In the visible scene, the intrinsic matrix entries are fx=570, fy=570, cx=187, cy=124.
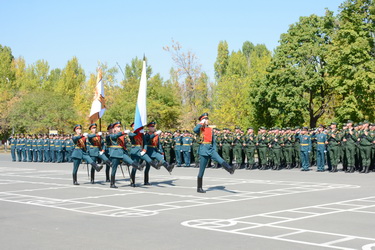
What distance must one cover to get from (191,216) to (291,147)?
1556cm

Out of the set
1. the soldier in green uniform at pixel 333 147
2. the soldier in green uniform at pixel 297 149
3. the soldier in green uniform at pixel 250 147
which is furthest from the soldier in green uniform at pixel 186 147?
the soldier in green uniform at pixel 333 147

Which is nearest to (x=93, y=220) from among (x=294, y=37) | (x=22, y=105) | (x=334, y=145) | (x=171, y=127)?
(x=334, y=145)

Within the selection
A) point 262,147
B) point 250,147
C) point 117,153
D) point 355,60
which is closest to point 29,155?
point 250,147

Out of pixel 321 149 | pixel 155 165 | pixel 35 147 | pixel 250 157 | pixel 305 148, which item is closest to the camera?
pixel 155 165

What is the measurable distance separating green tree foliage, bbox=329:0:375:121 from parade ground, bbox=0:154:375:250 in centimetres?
2299

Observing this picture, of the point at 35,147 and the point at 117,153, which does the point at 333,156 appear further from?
the point at 35,147

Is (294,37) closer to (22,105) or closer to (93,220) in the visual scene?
(22,105)

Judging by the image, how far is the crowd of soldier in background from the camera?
22188 millimetres

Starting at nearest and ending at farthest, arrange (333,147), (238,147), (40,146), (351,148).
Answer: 1. (351,148)
2. (333,147)
3. (238,147)
4. (40,146)

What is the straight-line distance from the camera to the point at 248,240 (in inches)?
321

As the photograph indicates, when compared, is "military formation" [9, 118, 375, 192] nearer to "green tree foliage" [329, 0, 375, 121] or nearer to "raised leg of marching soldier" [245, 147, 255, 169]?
"raised leg of marching soldier" [245, 147, 255, 169]

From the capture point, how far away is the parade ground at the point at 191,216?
8125mm

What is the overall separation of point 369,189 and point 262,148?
10496mm

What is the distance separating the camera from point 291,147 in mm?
25406
